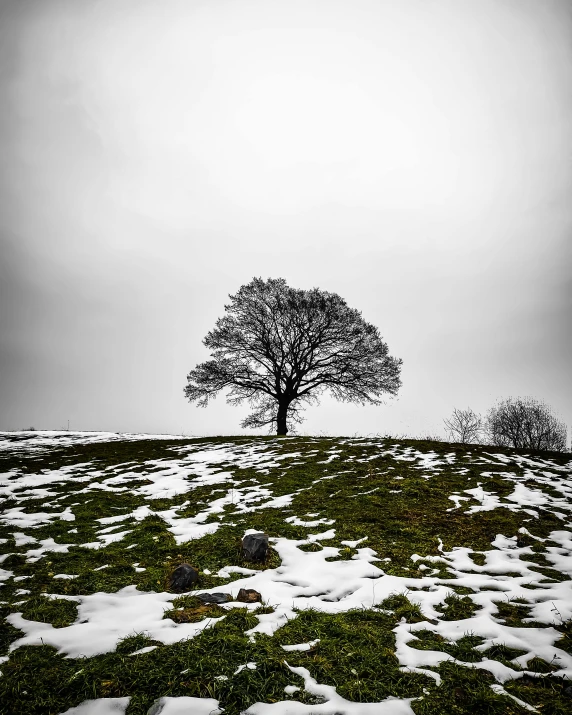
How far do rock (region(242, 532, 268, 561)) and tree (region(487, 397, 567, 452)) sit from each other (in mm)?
43485

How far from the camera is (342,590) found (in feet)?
14.0

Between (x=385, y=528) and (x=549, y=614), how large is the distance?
8.34 ft

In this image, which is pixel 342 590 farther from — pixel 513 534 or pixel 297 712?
pixel 513 534

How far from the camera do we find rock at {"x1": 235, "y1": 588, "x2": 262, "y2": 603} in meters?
4.02

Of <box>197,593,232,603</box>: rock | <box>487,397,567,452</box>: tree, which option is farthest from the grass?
<box>487,397,567,452</box>: tree

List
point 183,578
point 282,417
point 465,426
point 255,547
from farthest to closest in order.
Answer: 1. point 465,426
2. point 282,417
3. point 255,547
4. point 183,578

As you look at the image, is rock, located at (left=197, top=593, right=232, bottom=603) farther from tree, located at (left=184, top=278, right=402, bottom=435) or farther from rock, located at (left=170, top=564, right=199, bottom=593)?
tree, located at (left=184, top=278, right=402, bottom=435)

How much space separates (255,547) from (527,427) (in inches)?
1793

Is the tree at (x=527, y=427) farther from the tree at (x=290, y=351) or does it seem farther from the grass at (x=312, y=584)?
the grass at (x=312, y=584)

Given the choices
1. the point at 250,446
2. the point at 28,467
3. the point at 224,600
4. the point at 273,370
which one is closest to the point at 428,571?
the point at 224,600

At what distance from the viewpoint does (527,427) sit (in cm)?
4066

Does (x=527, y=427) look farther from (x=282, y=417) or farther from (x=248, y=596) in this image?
(x=248, y=596)

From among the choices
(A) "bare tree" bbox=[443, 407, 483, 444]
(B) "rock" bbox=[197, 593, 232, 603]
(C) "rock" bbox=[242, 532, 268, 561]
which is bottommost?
(B) "rock" bbox=[197, 593, 232, 603]

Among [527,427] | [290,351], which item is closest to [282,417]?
[290,351]
